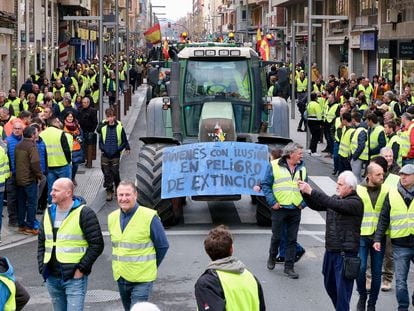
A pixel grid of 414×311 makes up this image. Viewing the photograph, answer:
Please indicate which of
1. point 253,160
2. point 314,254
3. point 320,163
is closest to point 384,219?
point 314,254

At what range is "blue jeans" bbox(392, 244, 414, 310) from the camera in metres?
9.85

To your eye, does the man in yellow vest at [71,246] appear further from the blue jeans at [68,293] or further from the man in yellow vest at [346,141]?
the man in yellow vest at [346,141]

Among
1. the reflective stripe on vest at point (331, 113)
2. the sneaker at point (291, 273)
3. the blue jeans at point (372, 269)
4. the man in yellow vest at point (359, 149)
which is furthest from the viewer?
the reflective stripe on vest at point (331, 113)

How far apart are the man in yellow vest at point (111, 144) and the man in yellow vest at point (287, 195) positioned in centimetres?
588

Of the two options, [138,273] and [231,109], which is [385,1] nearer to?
[231,109]

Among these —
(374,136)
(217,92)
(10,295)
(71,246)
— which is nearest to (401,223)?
(71,246)

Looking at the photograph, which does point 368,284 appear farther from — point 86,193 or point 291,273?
point 86,193

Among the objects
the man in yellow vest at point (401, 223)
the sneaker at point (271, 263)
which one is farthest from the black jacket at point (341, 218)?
the sneaker at point (271, 263)

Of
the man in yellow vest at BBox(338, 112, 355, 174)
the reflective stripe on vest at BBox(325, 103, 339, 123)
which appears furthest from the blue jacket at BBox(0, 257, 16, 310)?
the reflective stripe on vest at BBox(325, 103, 339, 123)

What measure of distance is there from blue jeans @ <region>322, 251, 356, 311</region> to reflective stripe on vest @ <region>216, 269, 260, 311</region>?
9.71 ft

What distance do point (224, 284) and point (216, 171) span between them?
7.97 metres

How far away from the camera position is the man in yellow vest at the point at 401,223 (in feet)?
32.2

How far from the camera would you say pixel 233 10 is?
108812 mm

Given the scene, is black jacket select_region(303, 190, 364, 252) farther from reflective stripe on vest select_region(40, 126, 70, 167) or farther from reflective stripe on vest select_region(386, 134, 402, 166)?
reflective stripe on vest select_region(40, 126, 70, 167)
